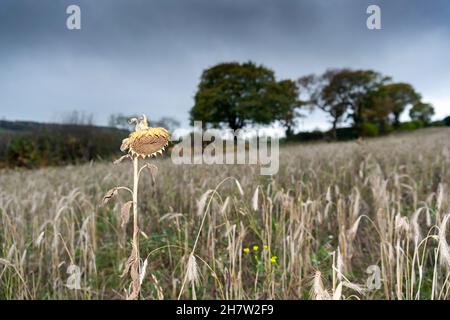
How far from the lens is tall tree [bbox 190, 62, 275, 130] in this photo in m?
9.48

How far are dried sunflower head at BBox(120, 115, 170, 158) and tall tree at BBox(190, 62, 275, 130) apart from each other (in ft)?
25.8

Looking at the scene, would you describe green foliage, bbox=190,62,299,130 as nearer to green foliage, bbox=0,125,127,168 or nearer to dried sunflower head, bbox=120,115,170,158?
green foliage, bbox=0,125,127,168

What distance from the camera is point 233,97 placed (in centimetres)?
1099

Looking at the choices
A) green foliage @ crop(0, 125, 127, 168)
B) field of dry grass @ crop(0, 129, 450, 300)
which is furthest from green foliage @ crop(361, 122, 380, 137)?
field of dry grass @ crop(0, 129, 450, 300)

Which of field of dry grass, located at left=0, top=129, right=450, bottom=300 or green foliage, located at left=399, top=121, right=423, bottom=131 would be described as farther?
green foliage, located at left=399, top=121, right=423, bottom=131

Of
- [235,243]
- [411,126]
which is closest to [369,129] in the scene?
[411,126]

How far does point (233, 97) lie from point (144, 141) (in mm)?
10875

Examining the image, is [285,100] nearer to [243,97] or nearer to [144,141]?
[243,97]

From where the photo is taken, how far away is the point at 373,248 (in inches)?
62.9
